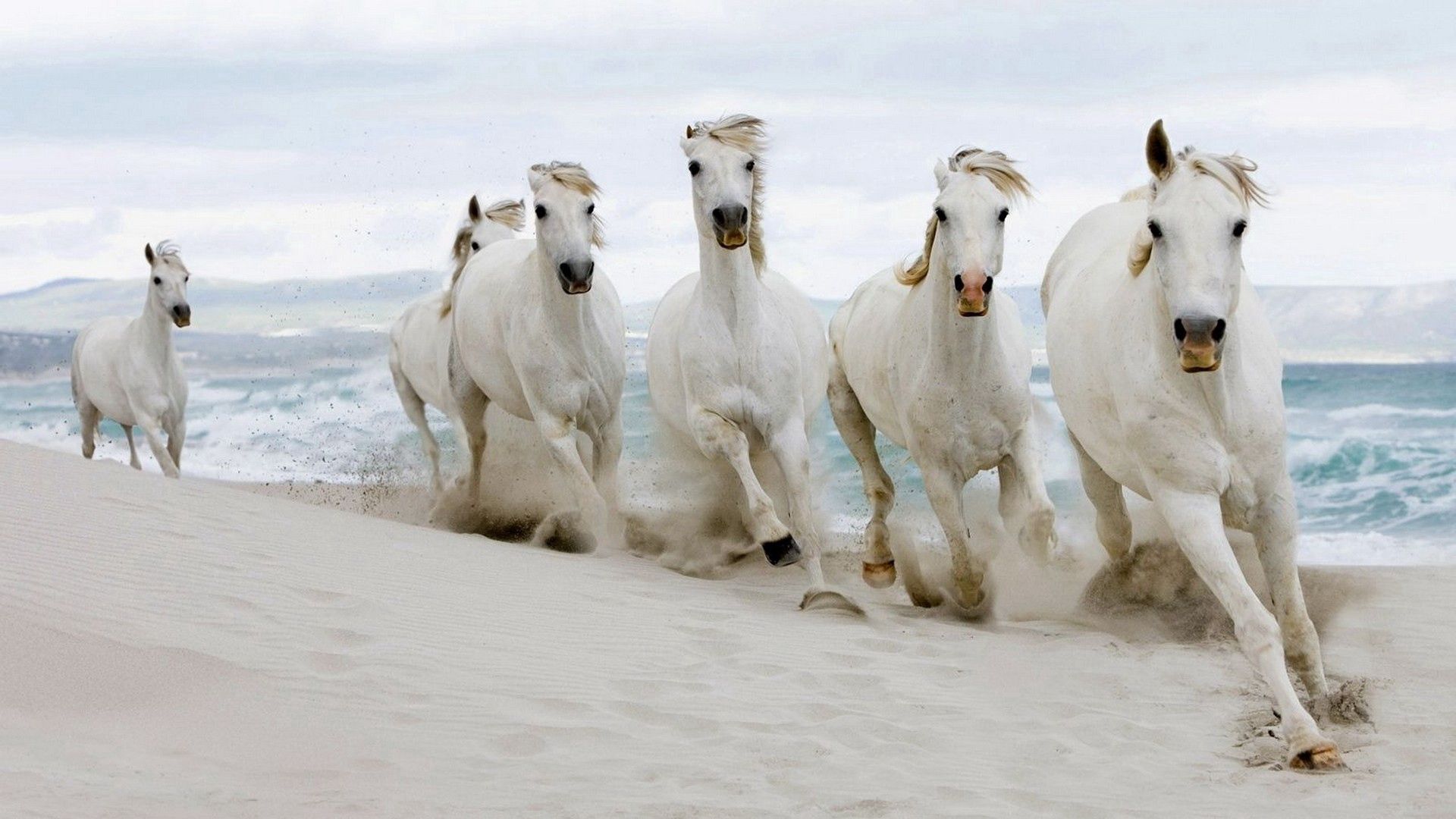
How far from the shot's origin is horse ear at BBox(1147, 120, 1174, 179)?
5211mm

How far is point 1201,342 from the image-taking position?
192 inches

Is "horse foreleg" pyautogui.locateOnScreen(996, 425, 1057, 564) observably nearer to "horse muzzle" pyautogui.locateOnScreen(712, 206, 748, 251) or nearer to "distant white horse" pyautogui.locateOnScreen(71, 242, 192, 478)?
"horse muzzle" pyautogui.locateOnScreen(712, 206, 748, 251)

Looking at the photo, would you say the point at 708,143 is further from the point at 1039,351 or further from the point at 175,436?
the point at 1039,351

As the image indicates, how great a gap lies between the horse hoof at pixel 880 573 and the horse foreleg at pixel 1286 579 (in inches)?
122

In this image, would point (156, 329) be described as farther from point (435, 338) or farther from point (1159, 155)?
point (1159, 155)

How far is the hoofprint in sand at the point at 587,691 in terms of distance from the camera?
14.5 ft

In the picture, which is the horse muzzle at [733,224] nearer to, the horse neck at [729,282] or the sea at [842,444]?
the horse neck at [729,282]

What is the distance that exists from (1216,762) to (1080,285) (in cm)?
242

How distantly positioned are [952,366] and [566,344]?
2.82 m

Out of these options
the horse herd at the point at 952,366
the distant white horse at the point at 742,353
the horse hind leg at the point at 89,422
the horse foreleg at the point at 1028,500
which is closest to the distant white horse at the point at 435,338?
the horse herd at the point at 952,366

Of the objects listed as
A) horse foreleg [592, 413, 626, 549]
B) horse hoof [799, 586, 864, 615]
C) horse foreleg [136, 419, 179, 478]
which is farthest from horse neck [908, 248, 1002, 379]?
horse foreleg [136, 419, 179, 478]

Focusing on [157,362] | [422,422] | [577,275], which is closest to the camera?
[577,275]

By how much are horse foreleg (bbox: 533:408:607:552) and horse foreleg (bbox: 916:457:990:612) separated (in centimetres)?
233

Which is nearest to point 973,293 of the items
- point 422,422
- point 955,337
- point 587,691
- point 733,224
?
point 955,337
